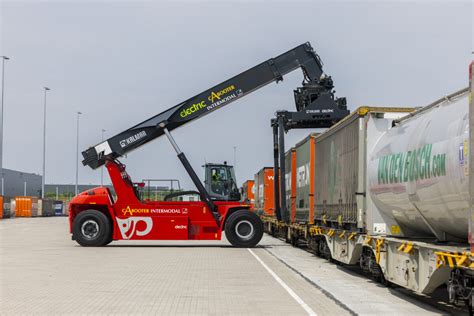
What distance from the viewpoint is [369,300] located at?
12953 mm

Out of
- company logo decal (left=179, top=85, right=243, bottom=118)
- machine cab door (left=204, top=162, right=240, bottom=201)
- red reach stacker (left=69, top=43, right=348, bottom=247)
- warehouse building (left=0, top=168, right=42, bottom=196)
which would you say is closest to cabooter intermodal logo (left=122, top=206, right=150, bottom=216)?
red reach stacker (left=69, top=43, right=348, bottom=247)

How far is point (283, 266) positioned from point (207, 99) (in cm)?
1002

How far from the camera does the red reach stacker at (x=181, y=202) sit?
27266mm

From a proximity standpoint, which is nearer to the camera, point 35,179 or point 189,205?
point 189,205

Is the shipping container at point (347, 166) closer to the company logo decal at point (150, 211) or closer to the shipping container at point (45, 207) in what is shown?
the company logo decal at point (150, 211)

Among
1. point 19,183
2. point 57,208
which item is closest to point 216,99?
point 57,208

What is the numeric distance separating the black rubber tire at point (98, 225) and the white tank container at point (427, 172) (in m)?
14.1

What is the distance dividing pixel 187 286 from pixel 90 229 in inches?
516

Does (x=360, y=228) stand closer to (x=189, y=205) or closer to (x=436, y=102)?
(x=436, y=102)

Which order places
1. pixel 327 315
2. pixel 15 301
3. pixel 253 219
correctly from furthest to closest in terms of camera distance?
pixel 253 219 < pixel 15 301 < pixel 327 315

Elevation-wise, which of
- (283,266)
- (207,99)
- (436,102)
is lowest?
(283,266)

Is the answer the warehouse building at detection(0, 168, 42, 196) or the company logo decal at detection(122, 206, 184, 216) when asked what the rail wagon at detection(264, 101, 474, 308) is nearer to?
the company logo decal at detection(122, 206, 184, 216)

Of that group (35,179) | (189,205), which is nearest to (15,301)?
(189,205)

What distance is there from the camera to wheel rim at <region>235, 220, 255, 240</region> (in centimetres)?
2745
